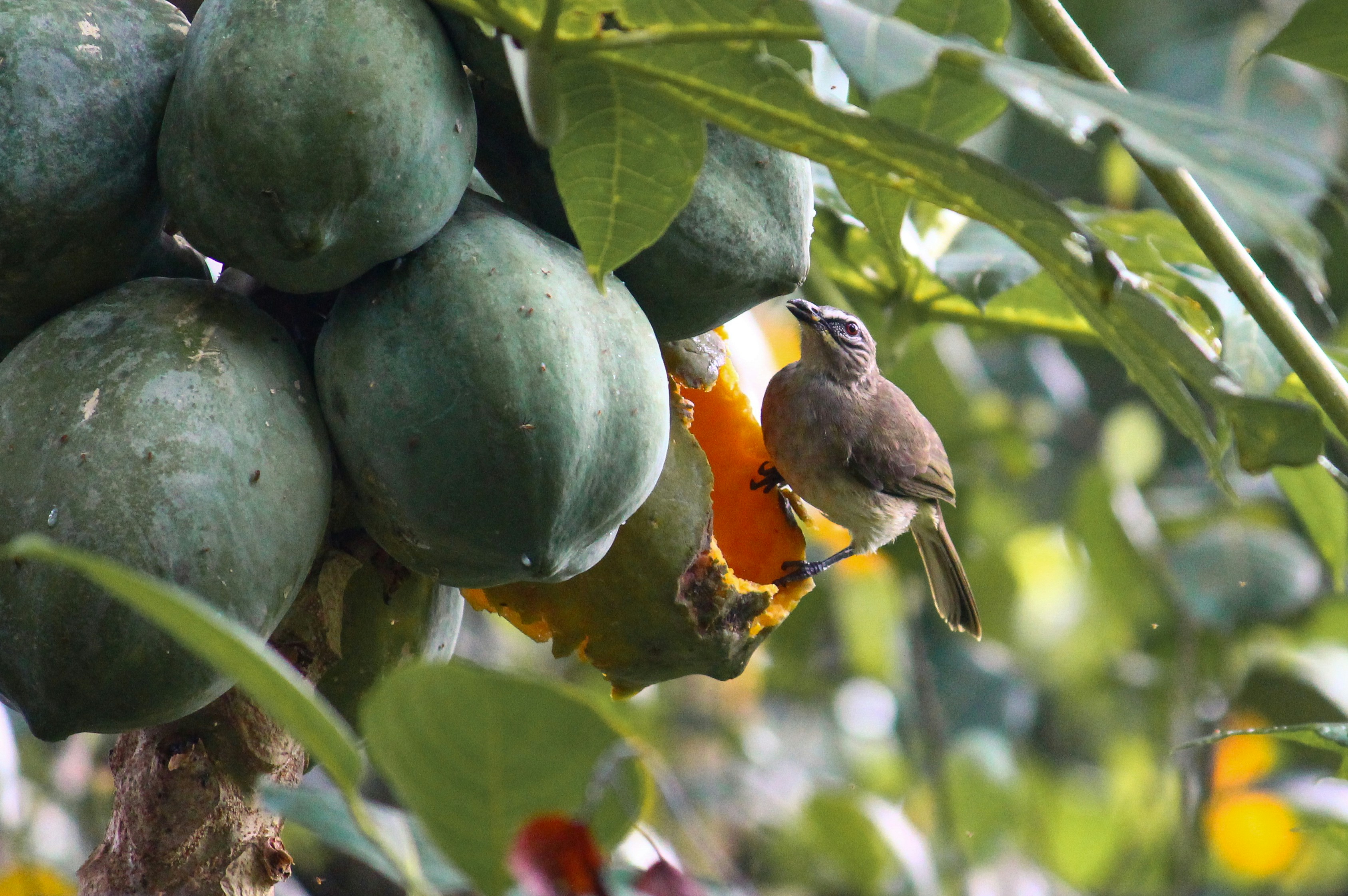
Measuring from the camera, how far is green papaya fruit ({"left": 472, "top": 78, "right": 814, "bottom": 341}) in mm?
957

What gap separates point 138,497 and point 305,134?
24 cm

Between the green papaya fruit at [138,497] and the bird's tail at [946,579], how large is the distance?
185cm

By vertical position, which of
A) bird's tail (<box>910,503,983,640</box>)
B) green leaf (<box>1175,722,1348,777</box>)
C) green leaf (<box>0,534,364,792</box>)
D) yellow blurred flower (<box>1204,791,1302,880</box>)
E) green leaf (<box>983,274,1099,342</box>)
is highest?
green leaf (<box>0,534,364,792</box>)

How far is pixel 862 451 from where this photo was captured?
93.0 inches

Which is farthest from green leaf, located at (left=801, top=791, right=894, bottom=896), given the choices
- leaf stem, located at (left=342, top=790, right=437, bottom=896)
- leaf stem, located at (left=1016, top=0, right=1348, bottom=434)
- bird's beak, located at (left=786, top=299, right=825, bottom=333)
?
Result: leaf stem, located at (left=342, top=790, right=437, bottom=896)

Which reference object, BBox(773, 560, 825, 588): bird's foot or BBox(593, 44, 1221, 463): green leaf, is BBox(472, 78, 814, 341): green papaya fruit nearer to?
BBox(593, 44, 1221, 463): green leaf

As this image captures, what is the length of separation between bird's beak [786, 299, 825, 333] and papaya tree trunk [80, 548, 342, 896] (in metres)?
1.54

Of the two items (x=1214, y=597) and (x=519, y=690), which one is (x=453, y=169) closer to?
(x=519, y=690)

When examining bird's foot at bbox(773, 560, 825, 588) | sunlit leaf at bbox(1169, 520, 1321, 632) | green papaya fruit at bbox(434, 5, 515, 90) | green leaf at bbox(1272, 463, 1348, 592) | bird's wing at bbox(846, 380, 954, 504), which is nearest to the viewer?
green papaya fruit at bbox(434, 5, 515, 90)

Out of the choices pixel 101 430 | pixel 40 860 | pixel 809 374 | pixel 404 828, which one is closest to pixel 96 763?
pixel 40 860

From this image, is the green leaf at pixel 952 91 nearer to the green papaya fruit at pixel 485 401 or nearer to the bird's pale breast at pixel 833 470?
the green papaya fruit at pixel 485 401

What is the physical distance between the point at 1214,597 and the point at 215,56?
2227 millimetres

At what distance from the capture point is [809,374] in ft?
8.00

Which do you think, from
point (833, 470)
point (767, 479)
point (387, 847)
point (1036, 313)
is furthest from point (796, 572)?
point (833, 470)
